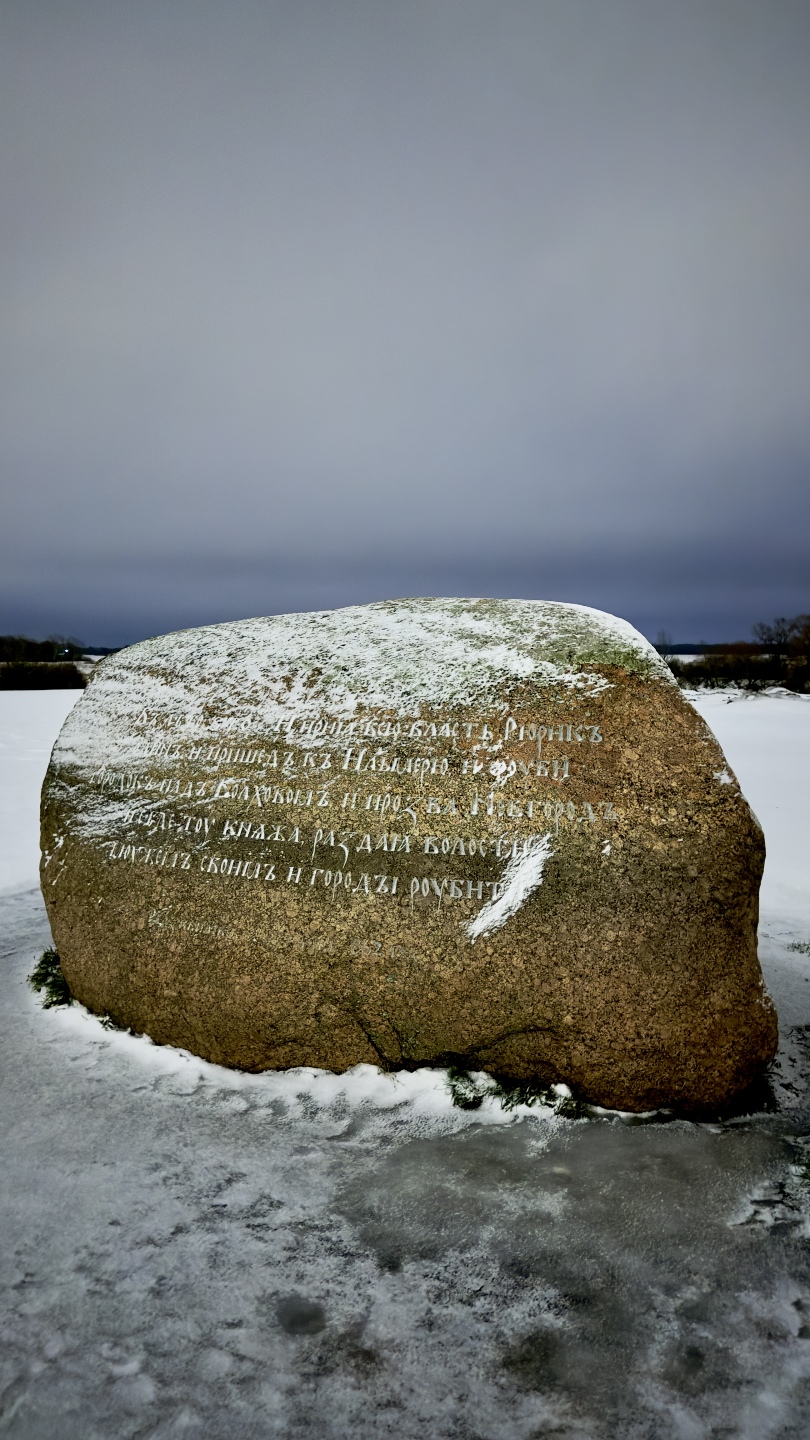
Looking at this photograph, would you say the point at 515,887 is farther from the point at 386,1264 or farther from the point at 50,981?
the point at 50,981

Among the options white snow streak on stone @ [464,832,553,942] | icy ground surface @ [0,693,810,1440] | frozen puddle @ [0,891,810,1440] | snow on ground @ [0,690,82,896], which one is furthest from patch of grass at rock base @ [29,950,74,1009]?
white snow streak on stone @ [464,832,553,942]

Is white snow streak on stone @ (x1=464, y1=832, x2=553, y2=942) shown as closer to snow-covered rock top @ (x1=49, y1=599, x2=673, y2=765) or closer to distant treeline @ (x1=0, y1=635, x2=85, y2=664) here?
snow-covered rock top @ (x1=49, y1=599, x2=673, y2=765)

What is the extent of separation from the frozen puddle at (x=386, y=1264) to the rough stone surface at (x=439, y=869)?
11.3 inches

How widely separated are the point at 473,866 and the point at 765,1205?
1527 mm

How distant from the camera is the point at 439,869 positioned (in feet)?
10.7

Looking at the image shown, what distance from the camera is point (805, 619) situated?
114ft

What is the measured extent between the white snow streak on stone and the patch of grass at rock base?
93.4 inches

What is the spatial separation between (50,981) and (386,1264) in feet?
9.10

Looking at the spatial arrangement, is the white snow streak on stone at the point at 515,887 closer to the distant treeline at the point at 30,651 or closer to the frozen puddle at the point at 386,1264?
the frozen puddle at the point at 386,1264

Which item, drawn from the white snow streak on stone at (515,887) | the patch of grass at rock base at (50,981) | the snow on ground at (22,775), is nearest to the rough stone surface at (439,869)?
the white snow streak on stone at (515,887)

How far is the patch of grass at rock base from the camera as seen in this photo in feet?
13.3

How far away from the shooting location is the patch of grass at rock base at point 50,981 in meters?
4.06

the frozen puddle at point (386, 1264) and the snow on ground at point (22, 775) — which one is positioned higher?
the snow on ground at point (22, 775)

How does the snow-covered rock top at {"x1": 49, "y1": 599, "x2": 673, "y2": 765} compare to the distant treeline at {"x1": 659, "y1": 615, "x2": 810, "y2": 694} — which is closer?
the snow-covered rock top at {"x1": 49, "y1": 599, "x2": 673, "y2": 765}
